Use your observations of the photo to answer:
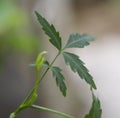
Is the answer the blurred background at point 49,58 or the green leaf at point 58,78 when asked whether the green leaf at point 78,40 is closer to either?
the green leaf at point 58,78

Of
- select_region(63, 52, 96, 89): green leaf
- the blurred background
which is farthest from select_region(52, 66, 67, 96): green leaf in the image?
the blurred background

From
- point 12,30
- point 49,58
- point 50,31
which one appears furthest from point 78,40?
point 49,58

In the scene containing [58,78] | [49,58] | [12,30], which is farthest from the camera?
[49,58]

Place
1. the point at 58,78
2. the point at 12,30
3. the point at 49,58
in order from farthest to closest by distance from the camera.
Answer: the point at 49,58 < the point at 12,30 < the point at 58,78

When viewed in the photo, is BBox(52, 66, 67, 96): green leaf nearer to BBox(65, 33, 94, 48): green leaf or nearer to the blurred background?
BBox(65, 33, 94, 48): green leaf

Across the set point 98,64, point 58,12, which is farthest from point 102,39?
point 58,12

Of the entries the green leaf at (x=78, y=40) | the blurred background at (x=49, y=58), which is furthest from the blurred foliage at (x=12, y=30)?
the green leaf at (x=78, y=40)

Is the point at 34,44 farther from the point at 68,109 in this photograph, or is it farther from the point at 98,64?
the point at 98,64

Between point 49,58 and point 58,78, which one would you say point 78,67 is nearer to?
point 58,78
